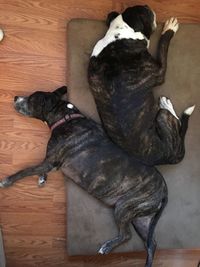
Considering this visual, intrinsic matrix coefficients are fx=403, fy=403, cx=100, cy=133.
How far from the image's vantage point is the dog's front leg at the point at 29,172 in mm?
2088

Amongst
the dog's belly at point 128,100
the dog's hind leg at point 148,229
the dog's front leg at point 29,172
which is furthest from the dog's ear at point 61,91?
the dog's hind leg at point 148,229

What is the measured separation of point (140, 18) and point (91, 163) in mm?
770

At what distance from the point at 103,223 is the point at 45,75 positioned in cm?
86

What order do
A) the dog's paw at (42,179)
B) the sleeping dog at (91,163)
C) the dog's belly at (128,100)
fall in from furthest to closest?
the dog's paw at (42,179) → the sleeping dog at (91,163) → the dog's belly at (128,100)

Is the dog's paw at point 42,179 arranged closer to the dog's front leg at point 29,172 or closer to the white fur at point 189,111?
the dog's front leg at point 29,172

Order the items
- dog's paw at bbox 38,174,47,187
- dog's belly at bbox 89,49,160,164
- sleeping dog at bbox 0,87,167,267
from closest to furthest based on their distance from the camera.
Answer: dog's belly at bbox 89,49,160,164, sleeping dog at bbox 0,87,167,267, dog's paw at bbox 38,174,47,187

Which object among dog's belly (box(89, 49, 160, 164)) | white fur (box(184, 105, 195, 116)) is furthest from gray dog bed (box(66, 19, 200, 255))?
dog's belly (box(89, 49, 160, 164))

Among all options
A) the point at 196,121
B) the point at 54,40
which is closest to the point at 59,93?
the point at 54,40

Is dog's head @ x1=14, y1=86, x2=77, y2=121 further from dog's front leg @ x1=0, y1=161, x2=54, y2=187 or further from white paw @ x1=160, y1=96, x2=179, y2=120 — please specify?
white paw @ x1=160, y1=96, x2=179, y2=120

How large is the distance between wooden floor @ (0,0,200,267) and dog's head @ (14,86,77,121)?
0.07m

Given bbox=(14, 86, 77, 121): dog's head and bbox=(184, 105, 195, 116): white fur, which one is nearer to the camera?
bbox=(14, 86, 77, 121): dog's head

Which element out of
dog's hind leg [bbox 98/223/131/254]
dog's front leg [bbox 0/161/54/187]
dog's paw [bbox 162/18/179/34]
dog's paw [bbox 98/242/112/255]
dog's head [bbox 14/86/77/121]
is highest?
dog's paw [bbox 162/18/179/34]

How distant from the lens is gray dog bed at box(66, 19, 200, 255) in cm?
213

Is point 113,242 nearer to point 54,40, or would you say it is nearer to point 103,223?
point 103,223
